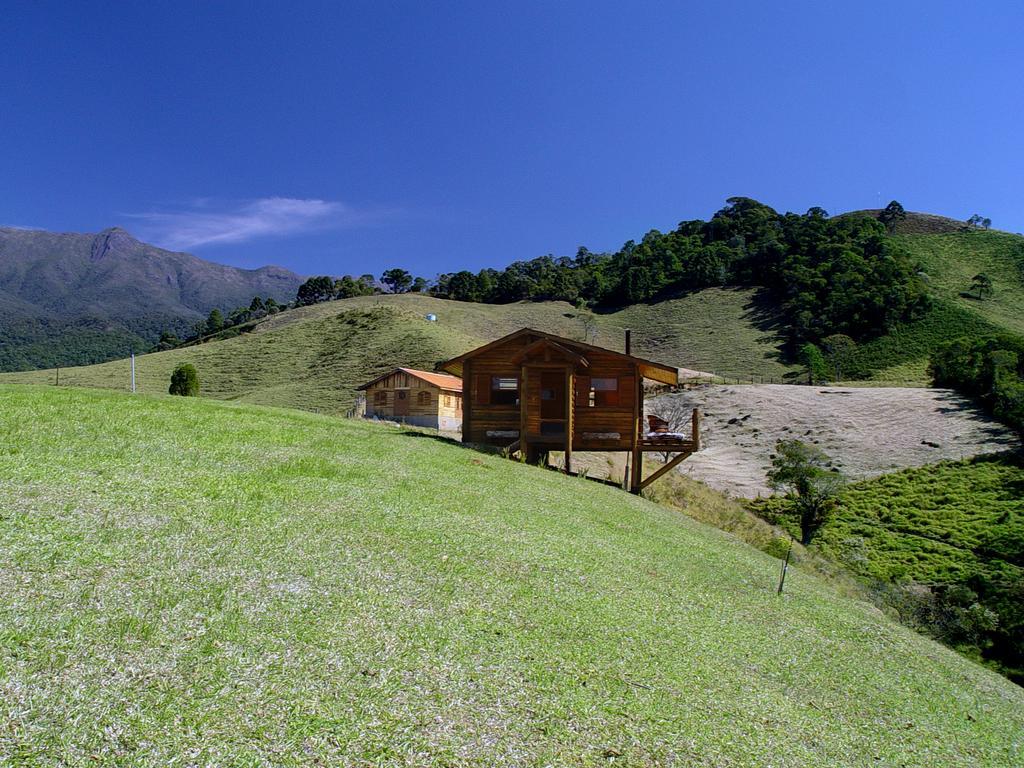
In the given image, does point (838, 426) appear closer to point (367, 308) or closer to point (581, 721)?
point (581, 721)

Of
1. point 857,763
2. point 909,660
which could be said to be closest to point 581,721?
point 857,763

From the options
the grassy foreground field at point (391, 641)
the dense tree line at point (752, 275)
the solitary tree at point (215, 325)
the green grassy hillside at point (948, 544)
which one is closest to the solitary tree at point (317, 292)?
the dense tree line at point (752, 275)

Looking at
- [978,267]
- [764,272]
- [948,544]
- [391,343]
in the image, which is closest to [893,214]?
[978,267]

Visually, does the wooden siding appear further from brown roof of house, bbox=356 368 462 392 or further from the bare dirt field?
brown roof of house, bbox=356 368 462 392

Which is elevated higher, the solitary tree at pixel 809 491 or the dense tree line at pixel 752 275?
the dense tree line at pixel 752 275

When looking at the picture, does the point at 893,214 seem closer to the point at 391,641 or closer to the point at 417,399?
the point at 417,399

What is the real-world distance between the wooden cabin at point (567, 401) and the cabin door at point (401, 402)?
65.4ft

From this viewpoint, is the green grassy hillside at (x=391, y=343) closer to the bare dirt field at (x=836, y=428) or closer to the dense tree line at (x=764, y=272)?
the dense tree line at (x=764, y=272)

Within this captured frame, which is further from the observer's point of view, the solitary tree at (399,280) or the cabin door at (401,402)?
the solitary tree at (399,280)

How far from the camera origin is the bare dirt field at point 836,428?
40.6 m

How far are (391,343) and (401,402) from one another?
32319 millimetres

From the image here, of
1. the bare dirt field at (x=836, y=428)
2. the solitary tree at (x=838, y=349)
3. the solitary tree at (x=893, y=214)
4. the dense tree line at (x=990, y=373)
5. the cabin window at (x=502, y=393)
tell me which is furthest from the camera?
the solitary tree at (x=893, y=214)

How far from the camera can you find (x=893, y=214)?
12925 centimetres

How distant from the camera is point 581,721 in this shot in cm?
477
